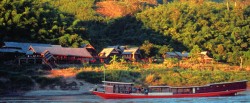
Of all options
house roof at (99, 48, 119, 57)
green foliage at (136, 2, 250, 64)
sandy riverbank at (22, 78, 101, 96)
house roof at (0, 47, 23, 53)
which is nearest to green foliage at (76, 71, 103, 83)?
sandy riverbank at (22, 78, 101, 96)

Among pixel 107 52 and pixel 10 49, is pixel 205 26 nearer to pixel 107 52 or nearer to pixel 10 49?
pixel 107 52

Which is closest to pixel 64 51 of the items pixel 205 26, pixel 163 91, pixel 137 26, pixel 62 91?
pixel 62 91

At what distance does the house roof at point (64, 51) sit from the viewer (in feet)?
206

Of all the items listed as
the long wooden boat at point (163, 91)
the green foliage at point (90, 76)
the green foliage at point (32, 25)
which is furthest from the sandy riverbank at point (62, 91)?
the green foliage at point (32, 25)

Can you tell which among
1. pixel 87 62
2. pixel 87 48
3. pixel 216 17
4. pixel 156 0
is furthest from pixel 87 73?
pixel 156 0

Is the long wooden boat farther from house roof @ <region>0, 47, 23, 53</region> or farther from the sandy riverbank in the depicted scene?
house roof @ <region>0, 47, 23, 53</region>

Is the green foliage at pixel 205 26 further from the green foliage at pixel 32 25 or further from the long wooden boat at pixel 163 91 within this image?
the long wooden boat at pixel 163 91

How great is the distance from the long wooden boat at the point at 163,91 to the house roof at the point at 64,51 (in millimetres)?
18372

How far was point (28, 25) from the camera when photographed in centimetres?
7156

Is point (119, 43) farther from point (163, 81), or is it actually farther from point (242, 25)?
point (163, 81)

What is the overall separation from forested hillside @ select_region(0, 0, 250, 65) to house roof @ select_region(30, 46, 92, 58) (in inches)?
157

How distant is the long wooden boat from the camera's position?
46.2 metres

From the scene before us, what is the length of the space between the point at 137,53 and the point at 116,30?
1993 centimetres

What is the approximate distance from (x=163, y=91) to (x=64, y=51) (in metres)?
22.9
